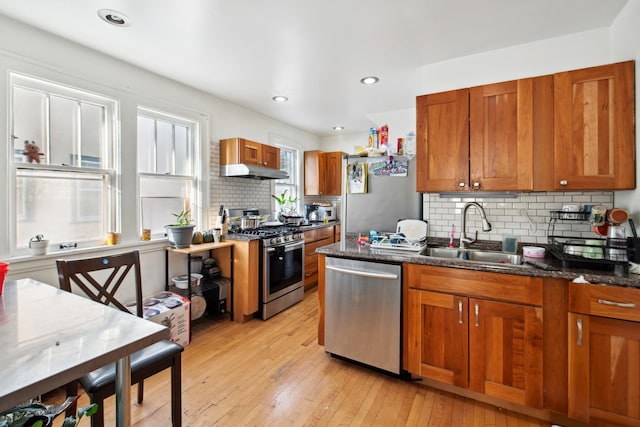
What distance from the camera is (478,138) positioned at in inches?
84.0

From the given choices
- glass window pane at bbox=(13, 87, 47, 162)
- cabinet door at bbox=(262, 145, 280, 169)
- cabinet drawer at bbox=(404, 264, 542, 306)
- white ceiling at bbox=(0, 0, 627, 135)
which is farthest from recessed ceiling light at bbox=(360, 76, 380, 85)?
glass window pane at bbox=(13, 87, 47, 162)

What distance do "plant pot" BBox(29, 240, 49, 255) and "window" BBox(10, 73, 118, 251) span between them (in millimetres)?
104

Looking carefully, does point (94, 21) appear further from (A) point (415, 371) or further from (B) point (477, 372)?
(B) point (477, 372)

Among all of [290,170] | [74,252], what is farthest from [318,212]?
[74,252]

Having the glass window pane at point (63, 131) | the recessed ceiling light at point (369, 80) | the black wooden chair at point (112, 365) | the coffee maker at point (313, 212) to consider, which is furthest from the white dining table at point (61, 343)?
the coffee maker at point (313, 212)

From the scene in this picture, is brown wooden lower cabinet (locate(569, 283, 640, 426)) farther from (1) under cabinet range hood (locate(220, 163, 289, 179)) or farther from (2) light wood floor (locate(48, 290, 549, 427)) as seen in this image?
(1) under cabinet range hood (locate(220, 163, 289, 179))

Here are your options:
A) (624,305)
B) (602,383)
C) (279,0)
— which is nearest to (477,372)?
(602,383)

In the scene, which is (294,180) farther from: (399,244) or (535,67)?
(535,67)

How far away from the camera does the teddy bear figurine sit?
216 cm

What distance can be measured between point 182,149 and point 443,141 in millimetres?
2763

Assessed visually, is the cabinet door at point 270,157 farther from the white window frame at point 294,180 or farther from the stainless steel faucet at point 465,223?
the stainless steel faucet at point 465,223

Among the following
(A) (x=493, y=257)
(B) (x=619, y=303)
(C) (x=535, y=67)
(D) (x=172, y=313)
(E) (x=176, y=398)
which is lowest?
(E) (x=176, y=398)

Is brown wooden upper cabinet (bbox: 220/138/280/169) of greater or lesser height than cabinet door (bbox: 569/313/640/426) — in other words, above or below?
above

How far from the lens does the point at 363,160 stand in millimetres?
2832
